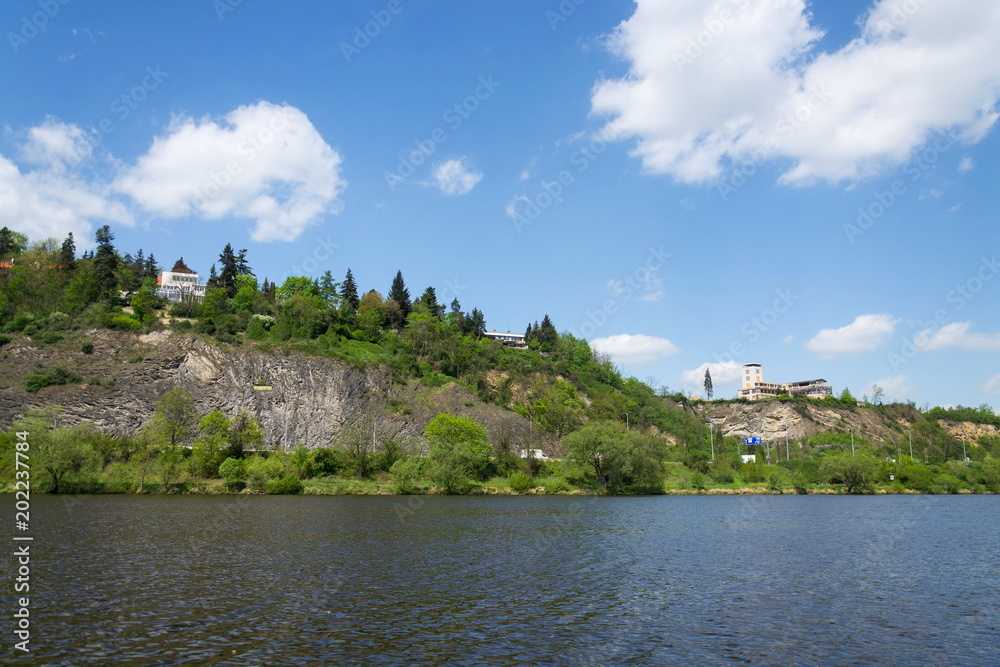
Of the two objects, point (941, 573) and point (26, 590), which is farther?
point (941, 573)

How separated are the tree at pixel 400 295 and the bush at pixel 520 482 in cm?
7987

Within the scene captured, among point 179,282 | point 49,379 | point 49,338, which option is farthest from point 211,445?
point 179,282

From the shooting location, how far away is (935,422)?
176250 mm

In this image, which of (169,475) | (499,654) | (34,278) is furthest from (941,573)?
(34,278)

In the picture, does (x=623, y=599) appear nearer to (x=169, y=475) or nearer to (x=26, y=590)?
(x=26, y=590)

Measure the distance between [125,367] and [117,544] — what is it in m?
80.5

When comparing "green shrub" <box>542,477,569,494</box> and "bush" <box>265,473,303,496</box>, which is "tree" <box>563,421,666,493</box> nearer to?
"green shrub" <box>542,477,569,494</box>

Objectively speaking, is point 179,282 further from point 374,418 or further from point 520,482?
point 520,482

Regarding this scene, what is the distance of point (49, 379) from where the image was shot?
3629 inches

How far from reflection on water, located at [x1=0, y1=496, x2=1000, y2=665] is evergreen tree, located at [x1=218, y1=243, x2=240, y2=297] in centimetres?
10157

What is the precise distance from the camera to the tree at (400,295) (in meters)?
164

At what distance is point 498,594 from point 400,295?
480ft

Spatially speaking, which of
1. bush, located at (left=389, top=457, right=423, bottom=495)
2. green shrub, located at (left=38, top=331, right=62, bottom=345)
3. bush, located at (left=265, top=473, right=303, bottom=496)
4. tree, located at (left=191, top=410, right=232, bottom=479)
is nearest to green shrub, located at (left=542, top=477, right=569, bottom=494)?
bush, located at (left=389, top=457, right=423, bottom=495)

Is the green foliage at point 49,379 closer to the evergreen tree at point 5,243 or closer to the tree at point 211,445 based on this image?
the tree at point 211,445
